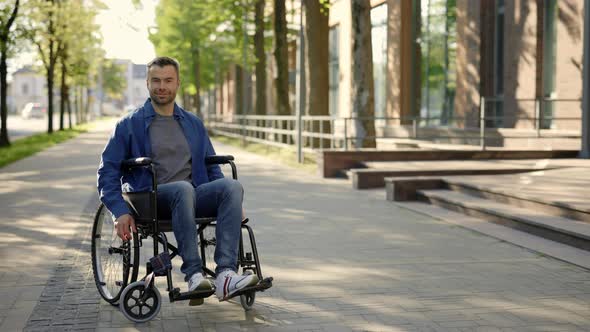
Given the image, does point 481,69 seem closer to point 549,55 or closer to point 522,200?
point 549,55

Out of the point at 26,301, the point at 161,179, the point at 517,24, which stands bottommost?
the point at 26,301

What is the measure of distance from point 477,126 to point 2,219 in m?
14.5

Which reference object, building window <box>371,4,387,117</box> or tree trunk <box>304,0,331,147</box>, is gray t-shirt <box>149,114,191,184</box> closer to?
tree trunk <box>304,0,331,147</box>

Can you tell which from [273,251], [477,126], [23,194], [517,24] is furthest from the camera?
[477,126]

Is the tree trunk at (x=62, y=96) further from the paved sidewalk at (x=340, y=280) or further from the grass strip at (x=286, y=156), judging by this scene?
the paved sidewalk at (x=340, y=280)

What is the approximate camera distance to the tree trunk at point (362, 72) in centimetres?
1670

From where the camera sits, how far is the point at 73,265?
6.75 meters

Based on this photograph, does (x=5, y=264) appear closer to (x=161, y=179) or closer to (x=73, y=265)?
(x=73, y=265)

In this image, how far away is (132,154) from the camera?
16.7ft

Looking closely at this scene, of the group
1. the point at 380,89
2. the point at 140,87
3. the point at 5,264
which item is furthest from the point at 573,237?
the point at 140,87

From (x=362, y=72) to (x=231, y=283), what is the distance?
1262 centimetres

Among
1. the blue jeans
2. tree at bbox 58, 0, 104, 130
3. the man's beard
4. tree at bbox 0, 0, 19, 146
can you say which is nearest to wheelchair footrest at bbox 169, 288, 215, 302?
the blue jeans

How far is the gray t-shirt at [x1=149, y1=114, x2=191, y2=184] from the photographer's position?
5.15 meters

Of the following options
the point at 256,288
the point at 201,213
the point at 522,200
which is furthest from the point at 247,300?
the point at 522,200
